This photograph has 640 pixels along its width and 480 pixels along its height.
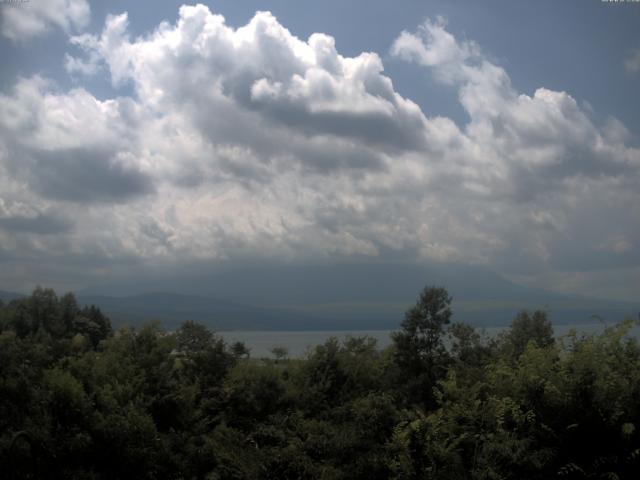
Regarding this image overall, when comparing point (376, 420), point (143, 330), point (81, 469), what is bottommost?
point (81, 469)

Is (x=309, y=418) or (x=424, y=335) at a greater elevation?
(x=424, y=335)

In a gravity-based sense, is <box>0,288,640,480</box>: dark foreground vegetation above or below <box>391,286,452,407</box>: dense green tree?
below

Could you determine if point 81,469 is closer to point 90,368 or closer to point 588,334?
point 90,368

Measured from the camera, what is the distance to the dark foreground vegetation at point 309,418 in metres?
10.6

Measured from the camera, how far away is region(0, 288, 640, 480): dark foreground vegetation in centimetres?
1060

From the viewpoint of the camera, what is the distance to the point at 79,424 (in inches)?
472

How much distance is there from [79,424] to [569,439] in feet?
31.6

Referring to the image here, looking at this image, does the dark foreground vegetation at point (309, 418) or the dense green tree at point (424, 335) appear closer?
the dark foreground vegetation at point (309, 418)

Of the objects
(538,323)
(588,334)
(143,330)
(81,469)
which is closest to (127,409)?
(81,469)

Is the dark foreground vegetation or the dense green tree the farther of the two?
the dense green tree

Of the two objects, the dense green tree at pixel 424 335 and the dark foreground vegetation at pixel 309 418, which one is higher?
the dense green tree at pixel 424 335

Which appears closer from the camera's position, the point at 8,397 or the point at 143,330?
the point at 8,397

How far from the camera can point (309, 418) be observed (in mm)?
15719

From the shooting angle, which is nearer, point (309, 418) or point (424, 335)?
point (309, 418)
